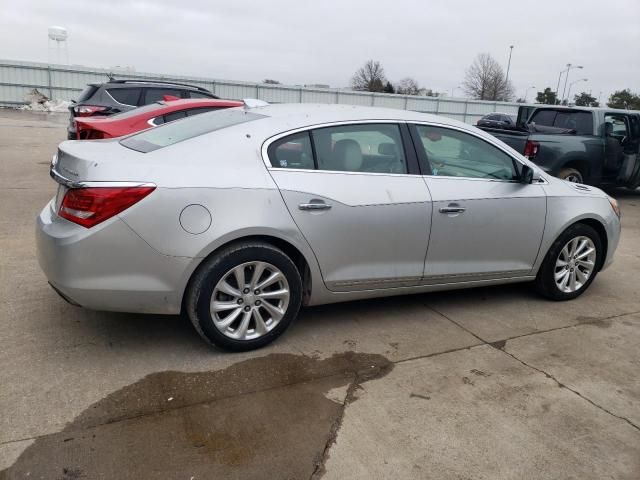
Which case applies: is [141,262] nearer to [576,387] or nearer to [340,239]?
[340,239]

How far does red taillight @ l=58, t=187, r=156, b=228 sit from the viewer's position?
3.15 metres

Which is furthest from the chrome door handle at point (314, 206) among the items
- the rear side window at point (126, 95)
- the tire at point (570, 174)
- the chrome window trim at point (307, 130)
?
the rear side window at point (126, 95)

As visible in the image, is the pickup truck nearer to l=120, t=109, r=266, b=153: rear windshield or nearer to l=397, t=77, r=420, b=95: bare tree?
l=120, t=109, r=266, b=153: rear windshield

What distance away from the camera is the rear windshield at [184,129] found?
375 cm

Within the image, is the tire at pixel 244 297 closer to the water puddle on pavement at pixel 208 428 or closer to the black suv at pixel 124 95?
the water puddle on pavement at pixel 208 428

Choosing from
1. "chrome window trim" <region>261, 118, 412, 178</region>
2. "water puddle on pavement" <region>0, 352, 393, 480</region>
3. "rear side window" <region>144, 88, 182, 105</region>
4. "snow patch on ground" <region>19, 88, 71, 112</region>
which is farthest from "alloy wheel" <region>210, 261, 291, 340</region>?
"snow patch on ground" <region>19, 88, 71, 112</region>

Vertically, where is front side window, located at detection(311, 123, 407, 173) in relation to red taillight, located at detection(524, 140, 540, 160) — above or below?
above

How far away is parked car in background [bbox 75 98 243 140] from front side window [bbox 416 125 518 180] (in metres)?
3.99

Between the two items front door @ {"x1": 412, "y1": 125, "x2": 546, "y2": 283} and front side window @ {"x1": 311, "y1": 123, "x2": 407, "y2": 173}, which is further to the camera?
front door @ {"x1": 412, "y1": 125, "x2": 546, "y2": 283}

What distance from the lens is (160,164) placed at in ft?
11.0

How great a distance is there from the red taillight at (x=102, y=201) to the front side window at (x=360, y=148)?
121 centimetres

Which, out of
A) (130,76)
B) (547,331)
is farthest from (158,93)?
(130,76)

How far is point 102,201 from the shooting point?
3150 millimetres

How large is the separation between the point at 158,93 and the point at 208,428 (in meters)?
8.65
